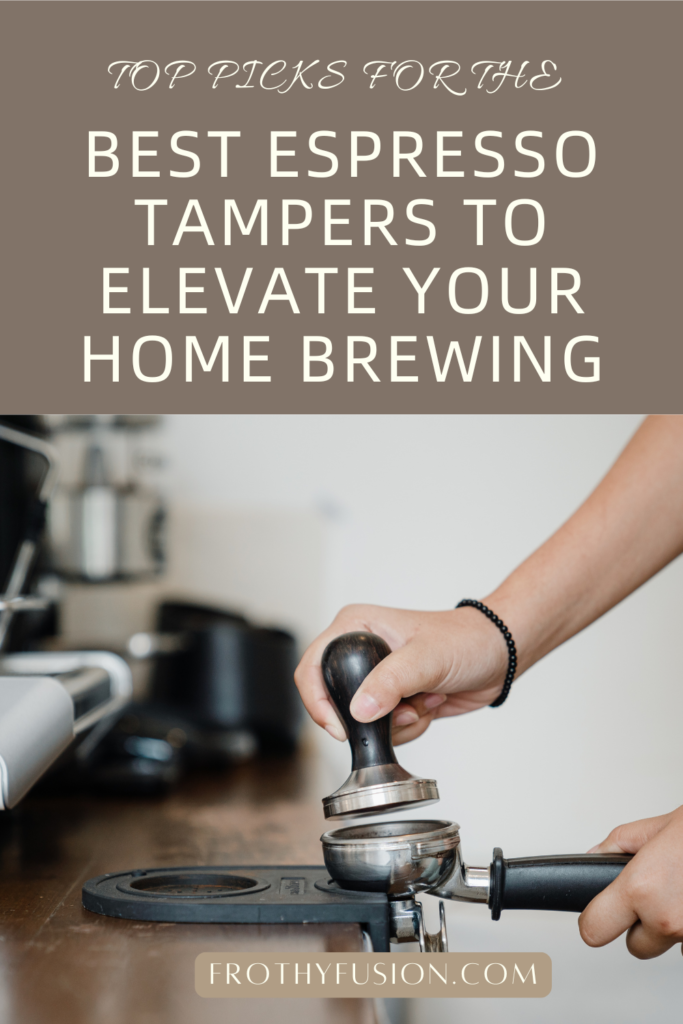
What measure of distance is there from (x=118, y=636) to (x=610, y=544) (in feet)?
3.36

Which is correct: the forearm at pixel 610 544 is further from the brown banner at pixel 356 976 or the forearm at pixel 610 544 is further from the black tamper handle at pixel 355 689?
the brown banner at pixel 356 976

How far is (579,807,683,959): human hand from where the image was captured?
0.46m

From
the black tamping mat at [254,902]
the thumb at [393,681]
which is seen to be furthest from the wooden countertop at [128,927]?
the thumb at [393,681]

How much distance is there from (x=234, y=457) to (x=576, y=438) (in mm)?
665

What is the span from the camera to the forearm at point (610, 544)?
67 cm

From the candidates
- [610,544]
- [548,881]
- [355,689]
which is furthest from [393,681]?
[610,544]

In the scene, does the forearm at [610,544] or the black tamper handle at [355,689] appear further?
the forearm at [610,544]

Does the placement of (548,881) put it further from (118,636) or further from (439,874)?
(118,636)

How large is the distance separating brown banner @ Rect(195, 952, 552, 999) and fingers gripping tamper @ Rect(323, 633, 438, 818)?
84 mm

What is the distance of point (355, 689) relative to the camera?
0.49 m

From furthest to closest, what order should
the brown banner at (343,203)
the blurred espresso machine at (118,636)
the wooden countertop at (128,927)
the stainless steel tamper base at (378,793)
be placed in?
1. the brown banner at (343,203)
2. the blurred espresso machine at (118,636)
3. the stainless steel tamper base at (378,793)
4. the wooden countertop at (128,927)

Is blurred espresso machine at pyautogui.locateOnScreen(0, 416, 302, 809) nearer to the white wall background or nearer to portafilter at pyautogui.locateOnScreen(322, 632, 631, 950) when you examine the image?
the white wall background

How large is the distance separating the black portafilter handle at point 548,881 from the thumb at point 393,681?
0.10 m

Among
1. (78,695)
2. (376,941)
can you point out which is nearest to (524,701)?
(78,695)
